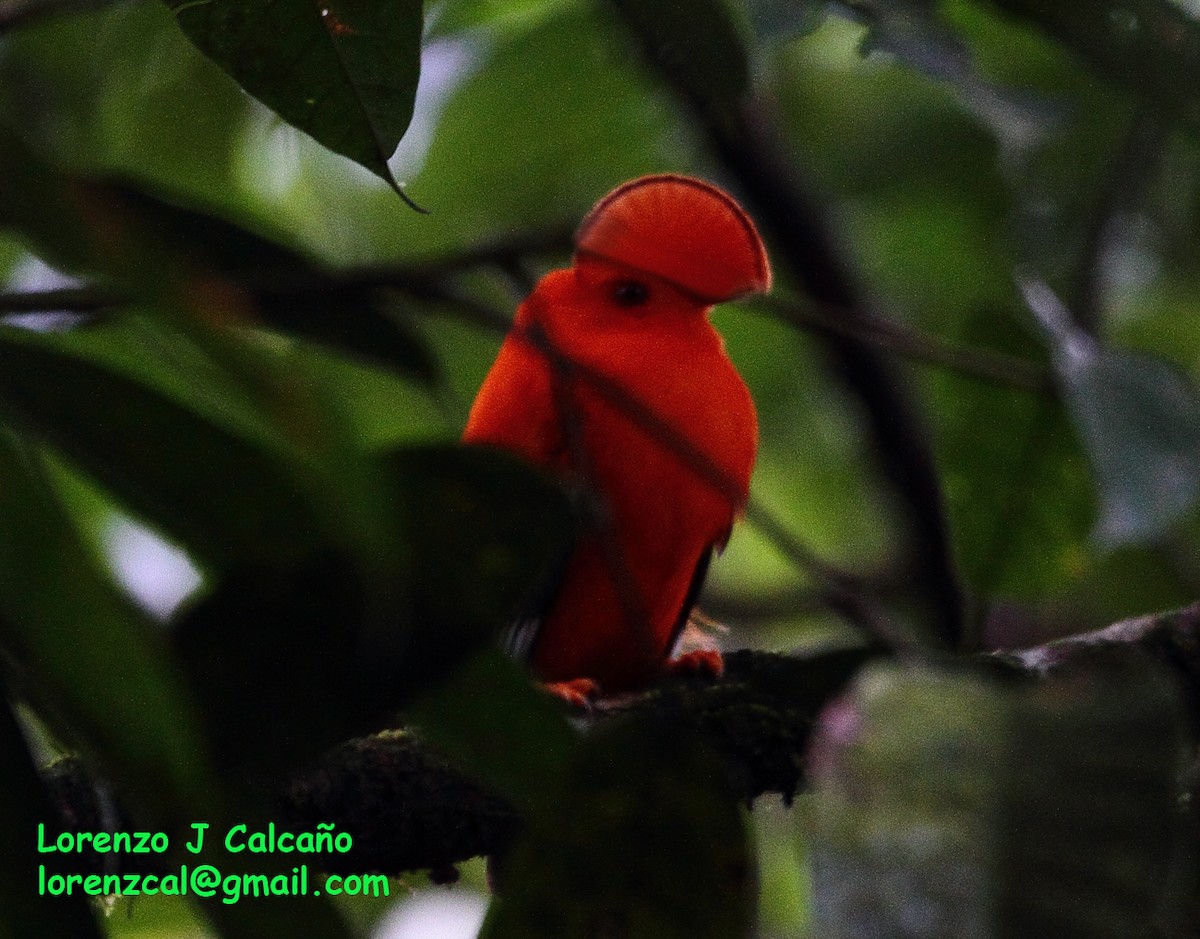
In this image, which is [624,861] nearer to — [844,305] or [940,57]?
[940,57]

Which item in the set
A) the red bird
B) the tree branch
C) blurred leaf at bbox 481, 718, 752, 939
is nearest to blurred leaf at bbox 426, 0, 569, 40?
the red bird

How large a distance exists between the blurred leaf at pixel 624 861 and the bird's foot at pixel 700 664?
0.88 meters

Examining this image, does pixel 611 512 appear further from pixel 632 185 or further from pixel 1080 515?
pixel 1080 515

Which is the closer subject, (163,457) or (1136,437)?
(163,457)

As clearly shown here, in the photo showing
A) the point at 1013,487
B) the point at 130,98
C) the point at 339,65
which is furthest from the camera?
the point at 130,98

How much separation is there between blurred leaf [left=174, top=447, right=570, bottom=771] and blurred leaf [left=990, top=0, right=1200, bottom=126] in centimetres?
65

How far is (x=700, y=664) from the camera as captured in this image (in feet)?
7.06

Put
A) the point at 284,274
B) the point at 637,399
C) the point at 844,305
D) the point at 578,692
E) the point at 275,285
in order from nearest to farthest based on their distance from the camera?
the point at 275,285 < the point at 284,274 < the point at 637,399 < the point at 578,692 < the point at 844,305

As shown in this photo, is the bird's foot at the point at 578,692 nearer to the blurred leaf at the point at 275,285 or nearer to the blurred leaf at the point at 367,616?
the blurred leaf at the point at 275,285

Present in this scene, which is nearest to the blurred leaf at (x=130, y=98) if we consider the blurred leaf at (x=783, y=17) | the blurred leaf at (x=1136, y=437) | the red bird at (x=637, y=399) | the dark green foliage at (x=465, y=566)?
the dark green foliage at (x=465, y=566)

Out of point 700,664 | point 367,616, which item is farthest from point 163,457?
point 700,664

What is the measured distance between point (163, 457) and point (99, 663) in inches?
17.9

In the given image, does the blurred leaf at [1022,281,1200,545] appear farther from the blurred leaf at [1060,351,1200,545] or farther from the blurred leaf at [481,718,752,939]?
the blurred leaf at [481,718,752,939]

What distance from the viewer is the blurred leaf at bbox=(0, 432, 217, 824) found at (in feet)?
2.66
